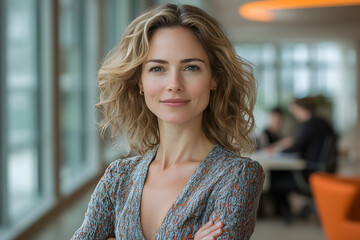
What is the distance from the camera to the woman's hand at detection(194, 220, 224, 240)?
114 cm

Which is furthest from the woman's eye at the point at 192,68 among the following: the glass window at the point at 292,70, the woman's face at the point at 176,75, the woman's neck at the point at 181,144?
the glass window at the point at 292,70

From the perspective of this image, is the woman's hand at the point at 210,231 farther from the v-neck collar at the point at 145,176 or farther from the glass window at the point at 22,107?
the glass window at the point at 22,107

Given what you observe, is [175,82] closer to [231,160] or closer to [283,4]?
[231,160]

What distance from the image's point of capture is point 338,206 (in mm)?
5008

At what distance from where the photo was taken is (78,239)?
1280mm

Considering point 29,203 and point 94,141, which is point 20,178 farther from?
point 94,141

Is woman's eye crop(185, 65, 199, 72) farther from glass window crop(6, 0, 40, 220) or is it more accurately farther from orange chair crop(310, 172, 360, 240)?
glass window crop(6, 0, 40, 220)

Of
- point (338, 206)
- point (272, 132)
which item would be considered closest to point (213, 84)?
point (338, 206)

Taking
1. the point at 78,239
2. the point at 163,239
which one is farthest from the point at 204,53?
the point at 78,239

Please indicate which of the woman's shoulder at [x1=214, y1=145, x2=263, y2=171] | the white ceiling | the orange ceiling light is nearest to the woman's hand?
the woman's shoulder at [x1=214, y1=145, x2=263, y2=171]

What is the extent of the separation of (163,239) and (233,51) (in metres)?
0.46

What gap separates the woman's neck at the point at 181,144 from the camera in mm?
1244

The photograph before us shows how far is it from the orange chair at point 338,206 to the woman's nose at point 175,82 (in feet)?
13.5

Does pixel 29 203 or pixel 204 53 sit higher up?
pixel 204 53
